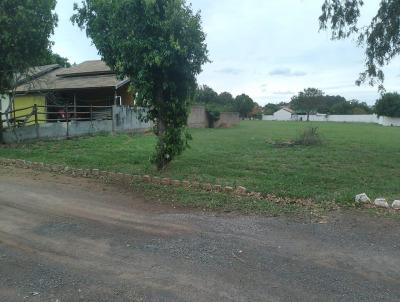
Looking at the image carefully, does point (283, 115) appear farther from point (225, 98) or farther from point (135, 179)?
point (135, 179)

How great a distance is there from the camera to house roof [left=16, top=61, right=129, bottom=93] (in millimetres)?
24188

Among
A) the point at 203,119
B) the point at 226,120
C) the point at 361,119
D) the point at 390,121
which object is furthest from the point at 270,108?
the point at 203,119

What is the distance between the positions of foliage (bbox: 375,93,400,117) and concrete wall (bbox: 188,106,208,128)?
Result: 1525 inches

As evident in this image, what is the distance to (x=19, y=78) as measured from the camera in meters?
17.0

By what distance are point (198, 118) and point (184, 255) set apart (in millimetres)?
30658

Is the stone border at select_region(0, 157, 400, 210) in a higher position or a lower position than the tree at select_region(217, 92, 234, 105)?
lower

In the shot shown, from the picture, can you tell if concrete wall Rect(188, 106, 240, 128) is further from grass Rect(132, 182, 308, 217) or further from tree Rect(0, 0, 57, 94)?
grass Rect(132, 182, 308, 217)

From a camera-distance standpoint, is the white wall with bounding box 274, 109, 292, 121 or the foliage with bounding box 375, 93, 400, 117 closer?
the foliage with bounding box 375, 93, 400, 117

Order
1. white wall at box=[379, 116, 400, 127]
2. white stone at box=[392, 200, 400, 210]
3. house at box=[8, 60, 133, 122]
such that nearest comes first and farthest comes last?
white stone at box=[392, 200, 400, 210] → house at box=[8, 60, 133, 122] → white wall at box=[379, 116, 400, 127]

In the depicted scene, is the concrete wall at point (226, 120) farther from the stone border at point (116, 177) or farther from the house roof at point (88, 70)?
the stone border at point (116, 177)

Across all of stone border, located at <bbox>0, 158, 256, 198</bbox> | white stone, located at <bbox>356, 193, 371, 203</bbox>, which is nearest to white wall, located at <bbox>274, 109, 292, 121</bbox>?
stone border, located at <bbox>0, 158, 256, 198</bbox>

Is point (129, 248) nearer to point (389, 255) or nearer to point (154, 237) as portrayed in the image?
point (154, 237)

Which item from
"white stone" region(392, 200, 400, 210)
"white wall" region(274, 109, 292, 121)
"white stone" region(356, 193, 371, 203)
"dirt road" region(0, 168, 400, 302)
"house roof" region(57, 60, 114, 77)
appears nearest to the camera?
"dirt road" region(0, 168, 400, 302)

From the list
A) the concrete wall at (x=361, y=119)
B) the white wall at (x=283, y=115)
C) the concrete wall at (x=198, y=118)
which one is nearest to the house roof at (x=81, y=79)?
the concrete wall at (x=198, y=118)
